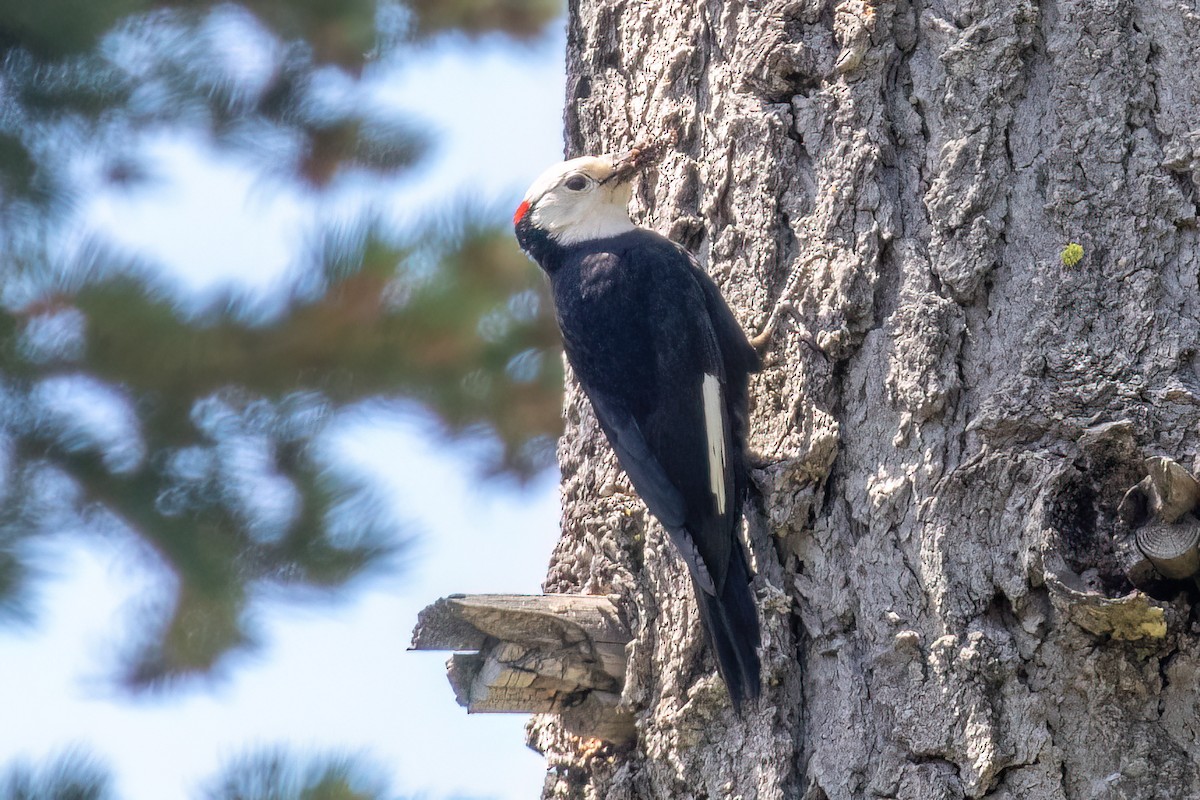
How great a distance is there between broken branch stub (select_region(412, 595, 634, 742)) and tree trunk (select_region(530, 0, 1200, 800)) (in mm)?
62

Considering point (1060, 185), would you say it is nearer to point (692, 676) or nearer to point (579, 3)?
point (692, 676)

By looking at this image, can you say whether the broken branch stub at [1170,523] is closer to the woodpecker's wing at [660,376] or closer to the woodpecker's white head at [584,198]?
the woodpecker's wing at [660,376]

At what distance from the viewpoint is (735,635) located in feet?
6.04

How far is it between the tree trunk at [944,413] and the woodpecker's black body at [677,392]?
54 mm

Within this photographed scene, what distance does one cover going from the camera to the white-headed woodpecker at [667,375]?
191cm

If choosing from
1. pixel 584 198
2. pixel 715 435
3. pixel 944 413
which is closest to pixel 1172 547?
pixel 944 413

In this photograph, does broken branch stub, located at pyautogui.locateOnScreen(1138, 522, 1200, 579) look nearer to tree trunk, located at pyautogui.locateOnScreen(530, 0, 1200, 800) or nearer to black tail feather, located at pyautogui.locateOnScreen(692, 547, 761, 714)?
tree trunk, located at pyautogui.locateOnScreen(530, 0, 1200, 800)

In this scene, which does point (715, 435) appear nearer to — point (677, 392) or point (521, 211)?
point (677, 392)

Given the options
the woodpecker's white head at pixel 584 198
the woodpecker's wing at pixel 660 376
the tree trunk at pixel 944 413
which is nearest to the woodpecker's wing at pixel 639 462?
the woodpecker's wing at pixel 660 376

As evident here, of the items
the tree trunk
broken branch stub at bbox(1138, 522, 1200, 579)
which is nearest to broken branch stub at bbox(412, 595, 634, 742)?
the tree trunk

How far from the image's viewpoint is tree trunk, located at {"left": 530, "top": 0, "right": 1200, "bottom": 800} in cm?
156

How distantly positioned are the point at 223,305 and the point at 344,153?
58cm

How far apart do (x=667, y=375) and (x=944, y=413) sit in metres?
0.67

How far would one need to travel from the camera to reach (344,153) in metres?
2.78
